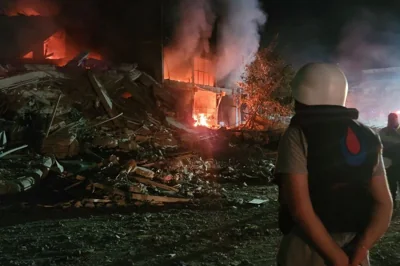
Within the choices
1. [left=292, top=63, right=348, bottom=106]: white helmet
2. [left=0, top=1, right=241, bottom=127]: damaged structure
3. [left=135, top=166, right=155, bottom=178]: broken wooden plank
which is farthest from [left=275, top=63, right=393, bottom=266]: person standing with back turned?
[left=0, top=1, right=241, bottom=127]: damaged structure

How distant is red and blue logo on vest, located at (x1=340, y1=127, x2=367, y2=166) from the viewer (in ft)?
4.91

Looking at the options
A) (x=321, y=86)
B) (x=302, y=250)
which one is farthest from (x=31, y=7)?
(x=302, y=250)

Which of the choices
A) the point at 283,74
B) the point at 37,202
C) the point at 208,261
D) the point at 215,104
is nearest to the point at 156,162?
the point at 37,202

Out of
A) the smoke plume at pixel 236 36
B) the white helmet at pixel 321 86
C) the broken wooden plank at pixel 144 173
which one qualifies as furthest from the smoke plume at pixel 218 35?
the white helmet at pixel 321 86

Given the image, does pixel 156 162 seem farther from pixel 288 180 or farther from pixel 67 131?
pixel 288 180

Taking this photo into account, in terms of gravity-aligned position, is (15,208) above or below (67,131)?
below

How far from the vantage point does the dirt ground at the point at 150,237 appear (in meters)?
3.95

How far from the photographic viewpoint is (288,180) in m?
1.53

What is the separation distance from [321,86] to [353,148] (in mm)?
305

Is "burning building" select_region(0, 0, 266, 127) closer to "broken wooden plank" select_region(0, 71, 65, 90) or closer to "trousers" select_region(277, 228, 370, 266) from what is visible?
"broken wooden plank" select_region(0, 71, 65, 90)

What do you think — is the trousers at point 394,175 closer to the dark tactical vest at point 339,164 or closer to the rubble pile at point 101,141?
the rubble pile at point 101,141

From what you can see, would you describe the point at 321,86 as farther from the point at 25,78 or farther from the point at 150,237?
the point at 25,78

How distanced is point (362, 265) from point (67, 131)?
1128 cm

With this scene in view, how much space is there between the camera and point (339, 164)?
1490 mm
